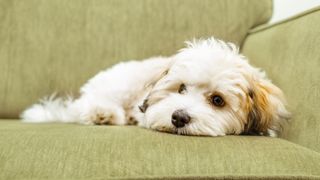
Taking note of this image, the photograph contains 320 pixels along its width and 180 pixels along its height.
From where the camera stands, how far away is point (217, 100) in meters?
2.04

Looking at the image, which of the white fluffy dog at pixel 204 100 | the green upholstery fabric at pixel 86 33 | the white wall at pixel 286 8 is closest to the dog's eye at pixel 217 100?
the white fluffy dog at pixel 204 100

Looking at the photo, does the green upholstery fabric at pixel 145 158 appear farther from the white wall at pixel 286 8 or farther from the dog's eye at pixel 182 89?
the white wall at pixel 286 8

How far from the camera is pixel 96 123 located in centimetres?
221

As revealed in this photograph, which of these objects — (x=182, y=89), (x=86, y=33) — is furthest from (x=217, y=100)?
(x=86, y=33)

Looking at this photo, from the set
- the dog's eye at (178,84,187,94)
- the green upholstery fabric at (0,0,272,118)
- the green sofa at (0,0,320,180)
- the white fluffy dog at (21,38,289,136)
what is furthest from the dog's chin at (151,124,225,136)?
the green upholstery fabric at (0,0,272,118)

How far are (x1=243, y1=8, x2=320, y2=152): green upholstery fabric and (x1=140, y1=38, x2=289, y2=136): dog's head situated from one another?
8 centimetres

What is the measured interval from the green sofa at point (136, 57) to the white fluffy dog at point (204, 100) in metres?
0.10

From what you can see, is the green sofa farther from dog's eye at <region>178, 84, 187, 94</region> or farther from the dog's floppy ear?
Answer: dog's eye at <region>178, 84, 187, 94</region>

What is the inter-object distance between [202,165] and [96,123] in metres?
0.83

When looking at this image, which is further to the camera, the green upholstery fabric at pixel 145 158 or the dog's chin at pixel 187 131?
the dog's chin at pixel 187 131

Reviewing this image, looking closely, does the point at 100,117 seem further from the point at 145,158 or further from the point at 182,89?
the point at 145,158

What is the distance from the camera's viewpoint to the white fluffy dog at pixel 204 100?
6.33ft

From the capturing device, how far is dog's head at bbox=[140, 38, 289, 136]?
1.93 metres

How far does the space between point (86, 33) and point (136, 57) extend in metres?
0.28
